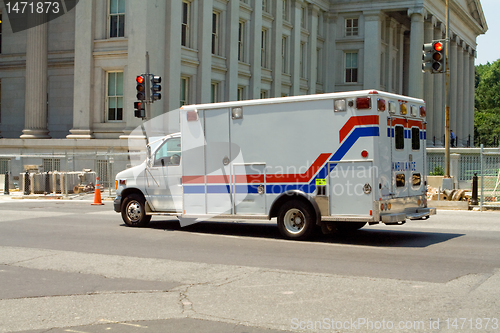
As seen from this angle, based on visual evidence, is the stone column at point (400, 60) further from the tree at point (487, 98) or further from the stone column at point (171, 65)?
the tree at point (487, 98)

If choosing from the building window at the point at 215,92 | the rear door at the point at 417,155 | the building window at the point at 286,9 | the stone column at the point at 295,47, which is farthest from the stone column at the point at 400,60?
the rear door at the point at 417,155

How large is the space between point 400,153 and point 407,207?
3.70ft

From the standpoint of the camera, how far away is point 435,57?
1789 centimetres

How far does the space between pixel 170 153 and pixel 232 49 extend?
22.2m

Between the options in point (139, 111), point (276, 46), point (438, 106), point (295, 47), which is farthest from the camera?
point (438, 106)

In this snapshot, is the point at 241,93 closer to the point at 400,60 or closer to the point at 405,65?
the point at 400,60

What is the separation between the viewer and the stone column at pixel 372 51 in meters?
46.8

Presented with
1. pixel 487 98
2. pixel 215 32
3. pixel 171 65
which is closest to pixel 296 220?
pixel 171 65

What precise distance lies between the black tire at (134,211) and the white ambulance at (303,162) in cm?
90

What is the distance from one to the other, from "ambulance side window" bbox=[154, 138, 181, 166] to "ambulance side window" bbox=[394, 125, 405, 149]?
192 inches

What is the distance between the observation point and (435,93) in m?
53.3

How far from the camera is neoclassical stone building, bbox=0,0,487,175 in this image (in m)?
29.2

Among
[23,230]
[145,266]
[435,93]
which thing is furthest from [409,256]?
[435,93]

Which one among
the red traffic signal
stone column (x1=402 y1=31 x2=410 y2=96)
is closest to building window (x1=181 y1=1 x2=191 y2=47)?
the red traffic signal
